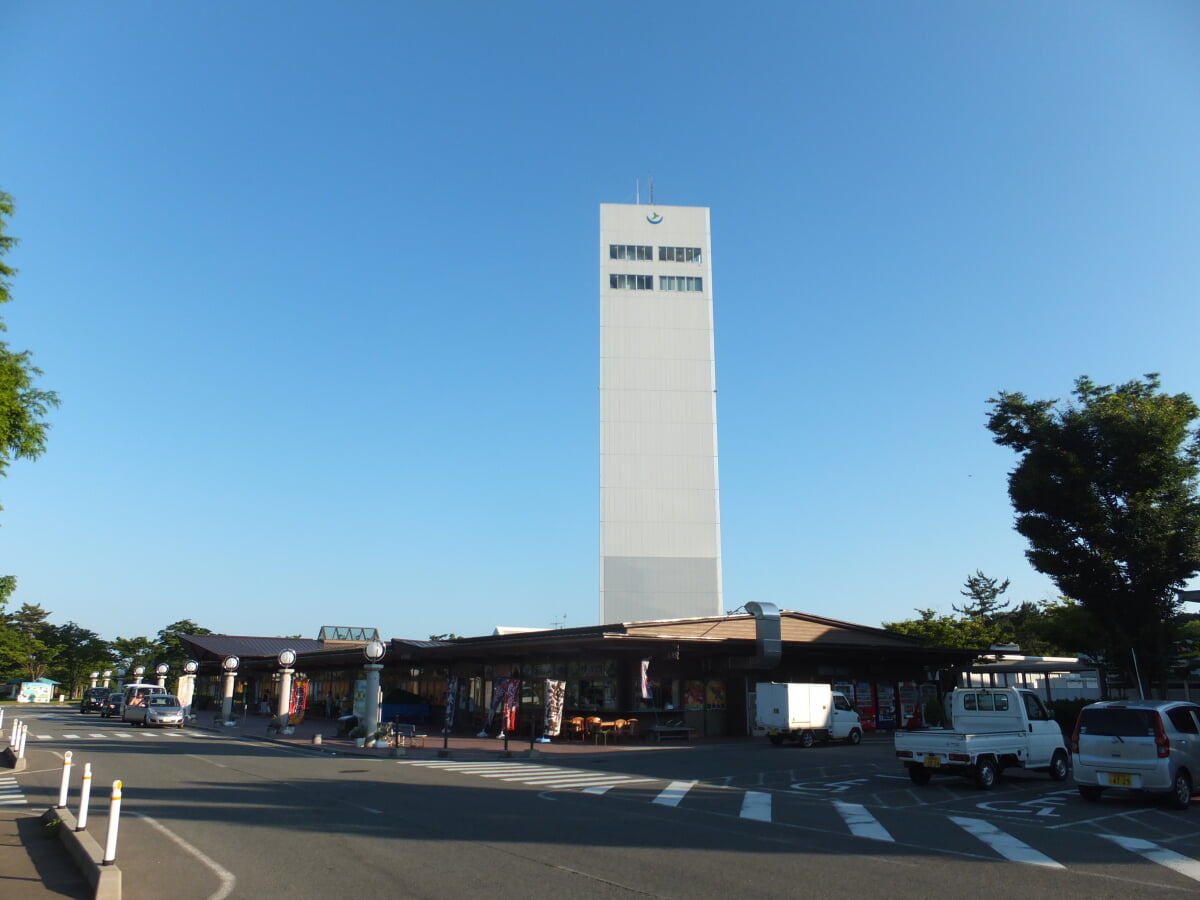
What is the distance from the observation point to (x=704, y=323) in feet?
243

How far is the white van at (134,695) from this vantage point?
140 feet

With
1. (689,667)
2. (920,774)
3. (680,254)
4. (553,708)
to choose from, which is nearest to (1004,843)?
(920,774)

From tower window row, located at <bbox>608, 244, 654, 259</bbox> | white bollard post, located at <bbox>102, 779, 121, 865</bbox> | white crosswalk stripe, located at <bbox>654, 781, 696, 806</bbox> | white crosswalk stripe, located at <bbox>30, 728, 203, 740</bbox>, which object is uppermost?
tower window row, located at <bbox>608, 244, 654, 259</bbox>

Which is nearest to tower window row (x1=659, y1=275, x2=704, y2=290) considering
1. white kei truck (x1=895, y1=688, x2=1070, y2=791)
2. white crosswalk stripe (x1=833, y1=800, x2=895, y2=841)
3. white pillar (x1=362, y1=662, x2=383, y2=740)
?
white pillar (x1=362, y1=662, x2=383, y2=740)

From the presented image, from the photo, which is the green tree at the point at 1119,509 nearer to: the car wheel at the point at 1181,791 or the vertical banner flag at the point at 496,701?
the car wheel at the point at 1181,791

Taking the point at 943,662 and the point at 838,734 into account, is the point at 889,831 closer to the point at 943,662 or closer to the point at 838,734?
the point at 838,734

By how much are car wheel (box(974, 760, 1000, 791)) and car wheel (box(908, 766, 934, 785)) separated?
44.2 inches

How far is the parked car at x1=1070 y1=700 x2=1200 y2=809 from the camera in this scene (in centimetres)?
1456

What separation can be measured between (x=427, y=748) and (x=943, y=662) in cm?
2833

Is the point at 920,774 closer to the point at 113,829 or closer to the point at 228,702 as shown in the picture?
the point at 113,829

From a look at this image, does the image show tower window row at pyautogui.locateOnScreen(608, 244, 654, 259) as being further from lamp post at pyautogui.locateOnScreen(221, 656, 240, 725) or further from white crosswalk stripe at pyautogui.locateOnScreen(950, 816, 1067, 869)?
white crosswalk stripe at pyautogui.locateOnScreen(950, 816, 1067, 869)

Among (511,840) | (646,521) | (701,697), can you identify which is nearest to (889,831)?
(511,840)

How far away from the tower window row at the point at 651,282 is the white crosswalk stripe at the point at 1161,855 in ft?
216

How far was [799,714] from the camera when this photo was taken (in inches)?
1192
